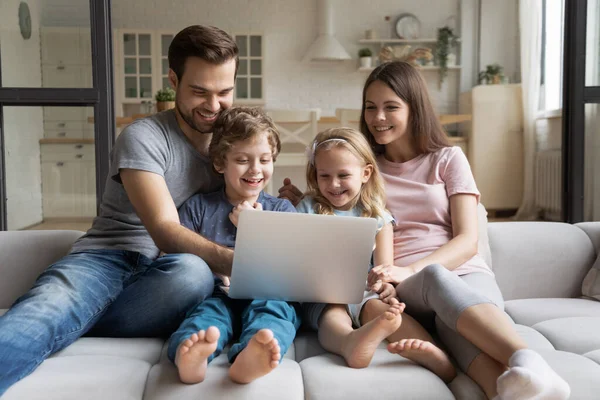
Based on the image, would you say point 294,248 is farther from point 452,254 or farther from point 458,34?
point 458,34

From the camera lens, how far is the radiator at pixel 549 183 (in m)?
5.36

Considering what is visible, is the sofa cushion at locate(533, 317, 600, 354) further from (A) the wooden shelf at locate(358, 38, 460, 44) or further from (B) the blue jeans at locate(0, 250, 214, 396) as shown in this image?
A: (A) the wooden shelf at locate(358, 38, 460, 44)

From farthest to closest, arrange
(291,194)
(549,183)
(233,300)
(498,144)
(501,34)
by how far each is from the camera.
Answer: (501,34) < (498,144) < (549,183) < (291,194) < (233,300)

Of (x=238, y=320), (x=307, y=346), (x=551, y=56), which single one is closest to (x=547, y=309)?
(x=307, y=346)

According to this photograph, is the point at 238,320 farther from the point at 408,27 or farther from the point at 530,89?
the point at 408,27

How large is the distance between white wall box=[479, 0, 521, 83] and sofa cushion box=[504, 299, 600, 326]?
5069 mm

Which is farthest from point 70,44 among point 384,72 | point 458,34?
point 458,34

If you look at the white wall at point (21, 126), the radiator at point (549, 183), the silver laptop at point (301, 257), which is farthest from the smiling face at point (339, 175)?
the radiator at point (549, 183)

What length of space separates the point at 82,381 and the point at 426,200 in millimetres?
1081

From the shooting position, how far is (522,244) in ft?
6.98

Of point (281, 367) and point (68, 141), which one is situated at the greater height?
point (68, 141)

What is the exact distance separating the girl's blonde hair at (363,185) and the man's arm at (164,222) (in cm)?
36

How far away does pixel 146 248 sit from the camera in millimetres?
1808

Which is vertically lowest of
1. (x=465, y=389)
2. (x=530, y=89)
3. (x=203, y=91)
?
(x=465, y=389)
